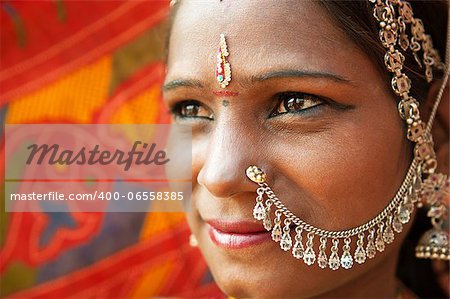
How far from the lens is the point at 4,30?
7.43 feet

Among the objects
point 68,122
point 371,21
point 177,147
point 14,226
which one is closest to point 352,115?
point 371,21

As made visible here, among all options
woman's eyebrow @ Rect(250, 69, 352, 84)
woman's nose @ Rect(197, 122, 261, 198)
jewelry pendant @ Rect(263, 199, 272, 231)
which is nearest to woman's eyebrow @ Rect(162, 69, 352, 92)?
woman's eyebrow @ Rect(250, 69, 352, 84)

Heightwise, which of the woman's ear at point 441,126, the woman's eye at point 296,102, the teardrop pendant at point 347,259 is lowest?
the teardrop pendant at point 347,259

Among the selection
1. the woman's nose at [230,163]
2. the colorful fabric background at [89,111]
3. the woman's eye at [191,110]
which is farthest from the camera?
the colorful fabric background at [89,111]

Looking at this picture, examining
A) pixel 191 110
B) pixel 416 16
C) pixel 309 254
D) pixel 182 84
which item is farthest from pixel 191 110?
pixel 416 16

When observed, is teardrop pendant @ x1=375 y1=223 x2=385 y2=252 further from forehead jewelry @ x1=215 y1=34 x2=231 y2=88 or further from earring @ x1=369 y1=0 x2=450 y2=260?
forehead jewelry @ x1=215 y1=34 x2=231 y2=88

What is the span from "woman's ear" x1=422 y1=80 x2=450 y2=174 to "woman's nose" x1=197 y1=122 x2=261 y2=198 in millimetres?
466

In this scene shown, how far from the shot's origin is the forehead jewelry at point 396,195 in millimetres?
1297

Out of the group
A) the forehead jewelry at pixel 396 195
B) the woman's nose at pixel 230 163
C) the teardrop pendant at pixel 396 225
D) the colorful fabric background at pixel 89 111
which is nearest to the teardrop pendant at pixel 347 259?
the forehead jewelry at pixel 396 195

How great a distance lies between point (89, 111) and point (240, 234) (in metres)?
1.13

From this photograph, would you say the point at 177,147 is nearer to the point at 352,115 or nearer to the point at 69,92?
the point at 352,115

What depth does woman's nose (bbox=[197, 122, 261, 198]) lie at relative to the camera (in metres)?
1.25

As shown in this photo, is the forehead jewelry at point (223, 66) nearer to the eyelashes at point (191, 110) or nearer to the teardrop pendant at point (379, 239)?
the eyelashes at point (191, 110)

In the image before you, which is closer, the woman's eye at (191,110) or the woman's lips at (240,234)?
the woman's lips at (240,234)
